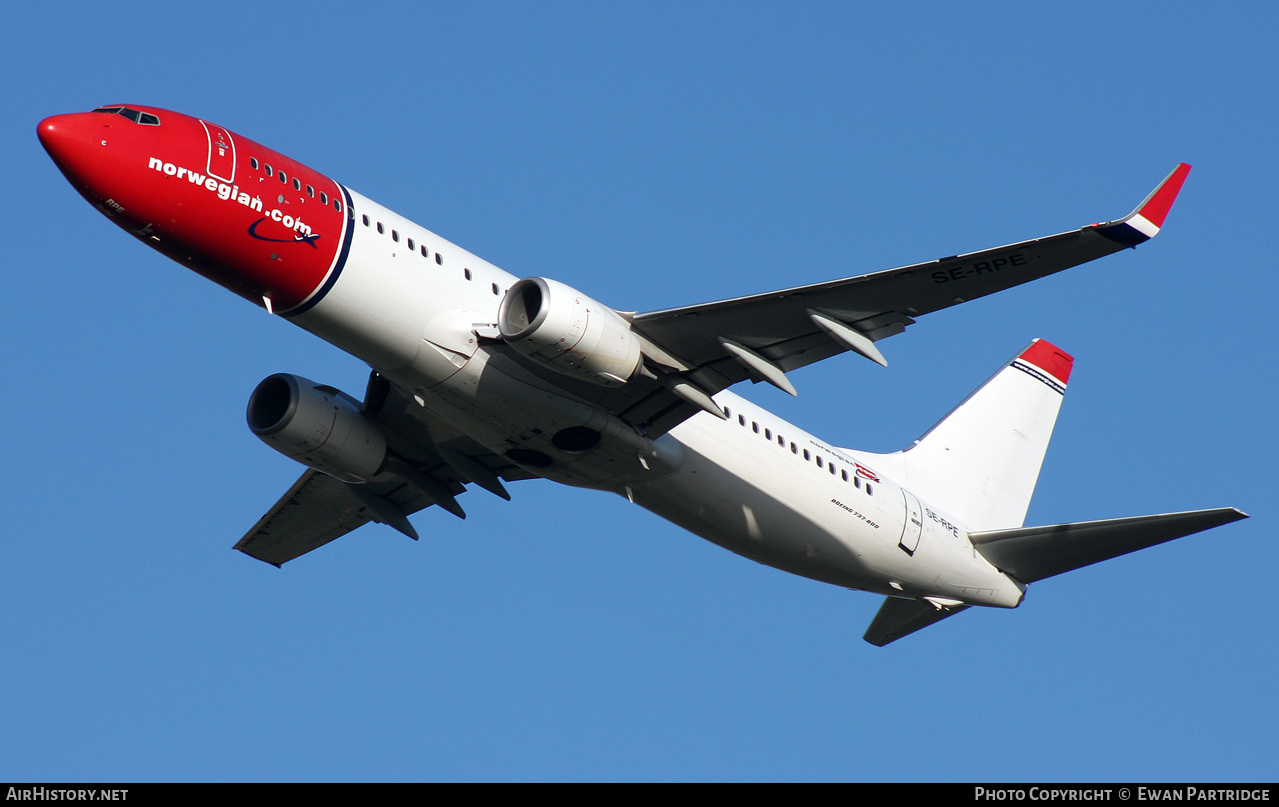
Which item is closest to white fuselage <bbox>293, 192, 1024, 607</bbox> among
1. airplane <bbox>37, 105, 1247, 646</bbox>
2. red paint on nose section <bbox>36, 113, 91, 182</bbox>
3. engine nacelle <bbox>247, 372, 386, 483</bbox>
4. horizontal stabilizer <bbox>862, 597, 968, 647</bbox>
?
airplane <bbox>37, 105, 1247, 646</bbox>

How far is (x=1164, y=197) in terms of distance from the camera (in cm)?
2211

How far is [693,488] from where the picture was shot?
2745cm

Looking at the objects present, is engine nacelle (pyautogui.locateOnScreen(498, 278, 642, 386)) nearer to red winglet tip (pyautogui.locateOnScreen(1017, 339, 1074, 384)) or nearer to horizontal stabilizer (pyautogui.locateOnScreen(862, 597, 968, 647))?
horizontal stabilizer (pyautogui.locateOnScreen(862, 597, 968, 647))

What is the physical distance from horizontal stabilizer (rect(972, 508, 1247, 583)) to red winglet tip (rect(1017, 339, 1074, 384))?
8.44 m

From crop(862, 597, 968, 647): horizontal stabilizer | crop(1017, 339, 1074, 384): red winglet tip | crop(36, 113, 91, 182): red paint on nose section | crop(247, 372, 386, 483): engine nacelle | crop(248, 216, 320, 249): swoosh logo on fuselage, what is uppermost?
crop(1017, 339, 1074, 384): red winglet tip

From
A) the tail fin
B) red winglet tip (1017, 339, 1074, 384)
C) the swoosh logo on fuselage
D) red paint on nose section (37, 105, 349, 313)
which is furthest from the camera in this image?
red winglet tip (1017, 339, 1074, 384)

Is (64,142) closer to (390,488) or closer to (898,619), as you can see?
(390,488)

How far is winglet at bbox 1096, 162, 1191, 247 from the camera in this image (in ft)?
70.8

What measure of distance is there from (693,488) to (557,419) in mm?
3588

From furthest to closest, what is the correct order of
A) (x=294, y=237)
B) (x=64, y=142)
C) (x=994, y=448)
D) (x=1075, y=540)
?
(x=994, y=448) → (x=1075, y=540) → (x=294, y=237) → (x=64, y=142)

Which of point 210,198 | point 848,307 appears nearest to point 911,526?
point 848,307

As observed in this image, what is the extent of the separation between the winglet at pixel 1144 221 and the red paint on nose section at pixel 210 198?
13.4 metres

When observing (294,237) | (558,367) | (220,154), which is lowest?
(558,367)

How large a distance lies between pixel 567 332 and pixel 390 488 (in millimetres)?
10372
